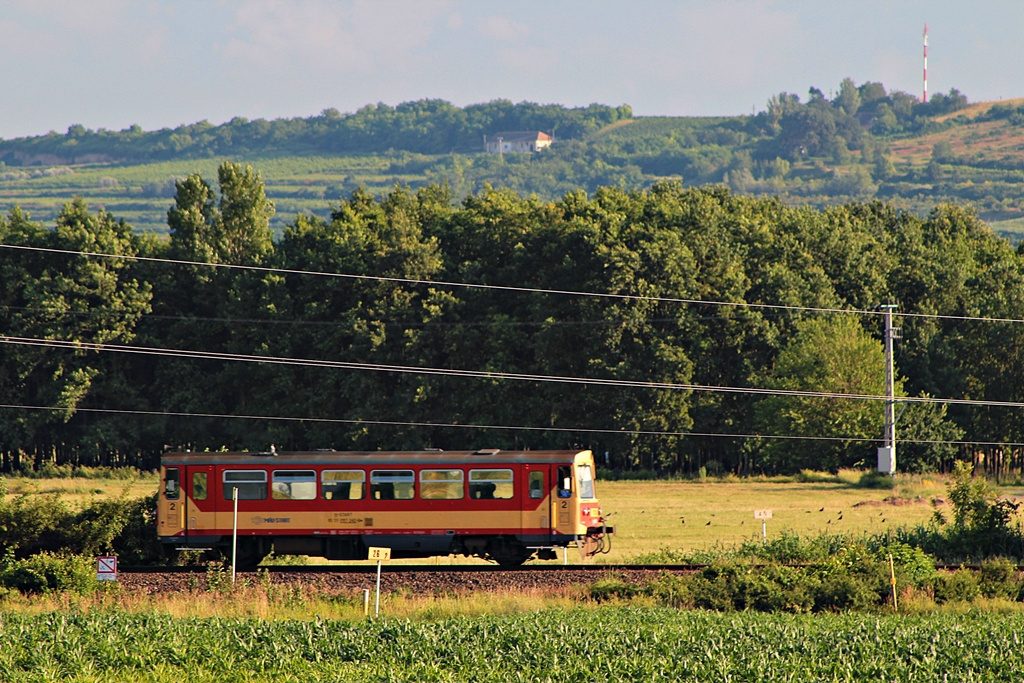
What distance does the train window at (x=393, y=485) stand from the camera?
31156 mm

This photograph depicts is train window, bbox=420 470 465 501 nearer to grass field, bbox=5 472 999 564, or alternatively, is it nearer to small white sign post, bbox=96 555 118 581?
grass field, bbox=5 472 999 564

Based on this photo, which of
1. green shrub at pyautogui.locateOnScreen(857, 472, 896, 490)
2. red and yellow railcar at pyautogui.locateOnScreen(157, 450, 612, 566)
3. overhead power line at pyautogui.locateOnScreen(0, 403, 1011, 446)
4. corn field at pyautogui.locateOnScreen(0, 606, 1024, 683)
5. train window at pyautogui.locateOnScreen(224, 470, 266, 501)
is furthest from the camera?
overhead power line at pyautogui.locateOnScreen(0, 403, 1011, 446)

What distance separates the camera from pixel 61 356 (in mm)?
70312

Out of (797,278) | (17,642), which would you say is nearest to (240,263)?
(797,278)

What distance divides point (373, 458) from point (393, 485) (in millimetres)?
886

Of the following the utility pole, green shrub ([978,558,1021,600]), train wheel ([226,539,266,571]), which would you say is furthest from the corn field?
the utility pole

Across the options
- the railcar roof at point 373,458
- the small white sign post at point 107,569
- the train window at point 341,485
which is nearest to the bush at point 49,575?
the small white sign post at point 107,569

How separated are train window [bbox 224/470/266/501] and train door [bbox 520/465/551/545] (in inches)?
271

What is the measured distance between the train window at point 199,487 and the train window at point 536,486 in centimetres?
858

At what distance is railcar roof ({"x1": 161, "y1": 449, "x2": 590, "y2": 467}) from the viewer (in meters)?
31.0

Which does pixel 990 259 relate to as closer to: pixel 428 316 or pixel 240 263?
pixel 428 316

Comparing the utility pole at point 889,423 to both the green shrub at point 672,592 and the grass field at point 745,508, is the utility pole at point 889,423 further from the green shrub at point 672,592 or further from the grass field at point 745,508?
the green shrub at point 672,592

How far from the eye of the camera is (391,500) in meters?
31.2

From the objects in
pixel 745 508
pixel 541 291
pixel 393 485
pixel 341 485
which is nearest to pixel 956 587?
pixel 393 485
